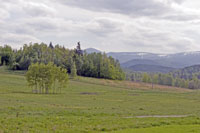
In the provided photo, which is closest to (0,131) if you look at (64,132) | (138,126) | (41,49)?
(64,132)

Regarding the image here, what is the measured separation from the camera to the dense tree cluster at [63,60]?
492 feet

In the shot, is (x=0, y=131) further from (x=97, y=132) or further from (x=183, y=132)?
(x=183, y=132)

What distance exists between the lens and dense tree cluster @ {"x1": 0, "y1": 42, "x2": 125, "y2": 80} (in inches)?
5906

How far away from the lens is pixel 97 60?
16362cm

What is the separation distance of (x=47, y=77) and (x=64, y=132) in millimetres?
61980

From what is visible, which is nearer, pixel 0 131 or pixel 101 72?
pixel 0 131

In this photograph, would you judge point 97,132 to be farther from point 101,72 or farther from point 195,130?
point 101,72

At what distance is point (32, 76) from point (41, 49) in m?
90.2

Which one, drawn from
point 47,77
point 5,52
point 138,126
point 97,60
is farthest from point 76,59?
point 138,126

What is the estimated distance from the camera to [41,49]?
16462 cm

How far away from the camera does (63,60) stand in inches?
6122

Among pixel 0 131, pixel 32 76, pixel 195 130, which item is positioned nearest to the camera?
pixel 0 131

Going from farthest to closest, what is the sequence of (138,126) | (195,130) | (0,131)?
(138,126) < (195,130) < (0,131)

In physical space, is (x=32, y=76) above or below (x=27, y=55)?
below
